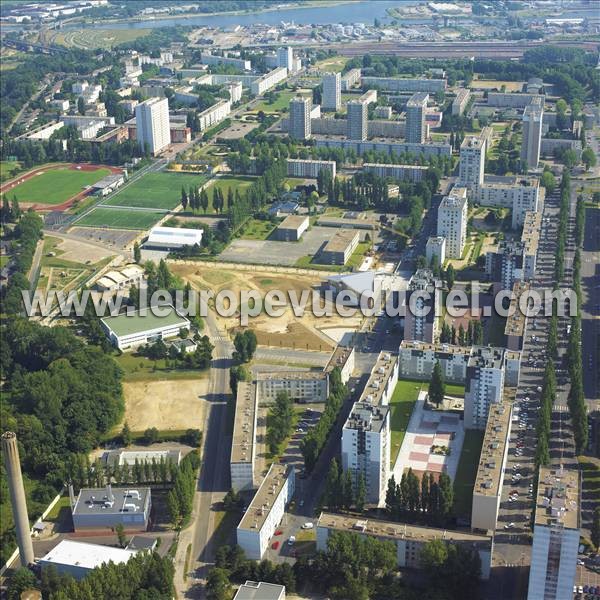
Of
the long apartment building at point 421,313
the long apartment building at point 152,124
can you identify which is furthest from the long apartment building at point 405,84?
the long apartment building at point 421,313

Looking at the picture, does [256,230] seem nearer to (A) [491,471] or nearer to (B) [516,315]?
(B) [516,315]

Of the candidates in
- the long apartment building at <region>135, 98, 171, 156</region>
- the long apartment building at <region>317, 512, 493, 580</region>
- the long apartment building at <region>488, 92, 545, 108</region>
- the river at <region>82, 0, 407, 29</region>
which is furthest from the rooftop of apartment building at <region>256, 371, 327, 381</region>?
the river at <region>82, 0, 407, 29</region>

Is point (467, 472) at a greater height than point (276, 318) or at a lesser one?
lesser

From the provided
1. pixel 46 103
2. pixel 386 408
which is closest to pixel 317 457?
pixel 386 408

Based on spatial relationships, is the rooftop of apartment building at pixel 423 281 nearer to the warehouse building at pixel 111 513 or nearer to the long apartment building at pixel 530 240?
the long apartment building at pixel 530 240

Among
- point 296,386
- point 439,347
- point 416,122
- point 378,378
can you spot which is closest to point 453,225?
point 439,347

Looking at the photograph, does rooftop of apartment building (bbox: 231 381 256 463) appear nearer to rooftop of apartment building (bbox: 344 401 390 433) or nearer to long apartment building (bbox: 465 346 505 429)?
rooftop of apartment building (bbox: 344 401 390 433)
